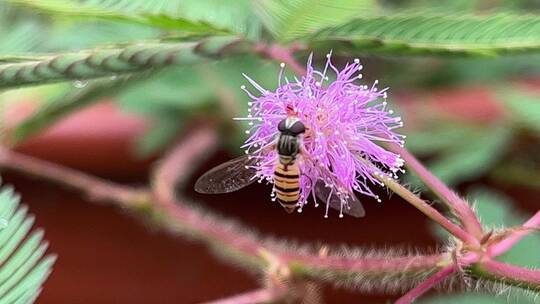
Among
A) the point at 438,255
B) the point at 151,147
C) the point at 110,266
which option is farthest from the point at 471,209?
the point at 110,266

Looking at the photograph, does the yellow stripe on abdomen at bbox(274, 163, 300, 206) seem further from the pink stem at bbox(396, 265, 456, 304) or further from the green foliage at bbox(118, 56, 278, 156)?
the green foliage at bbox(118, 56, 278, 156)

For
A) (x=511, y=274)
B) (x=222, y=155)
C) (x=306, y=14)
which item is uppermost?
(x=306, y=14)

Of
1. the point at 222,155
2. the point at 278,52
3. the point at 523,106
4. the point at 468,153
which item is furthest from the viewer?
the point at 222,155

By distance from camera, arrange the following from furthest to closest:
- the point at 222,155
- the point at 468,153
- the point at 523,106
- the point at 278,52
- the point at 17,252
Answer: the point at 222,155
the point at 468,153
the point at 523,106
the point at 278,52
the point at 17,252

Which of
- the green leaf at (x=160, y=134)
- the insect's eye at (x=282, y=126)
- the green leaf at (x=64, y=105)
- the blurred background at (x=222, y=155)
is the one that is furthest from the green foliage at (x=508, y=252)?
the green leaf at (x=160, y=134)

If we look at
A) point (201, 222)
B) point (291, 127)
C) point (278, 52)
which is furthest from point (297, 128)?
point (201, 222)

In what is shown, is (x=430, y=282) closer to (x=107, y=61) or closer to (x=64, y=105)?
(x=107, y=61)

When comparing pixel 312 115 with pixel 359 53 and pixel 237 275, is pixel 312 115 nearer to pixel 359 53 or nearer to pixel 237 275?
pixel 359 53
